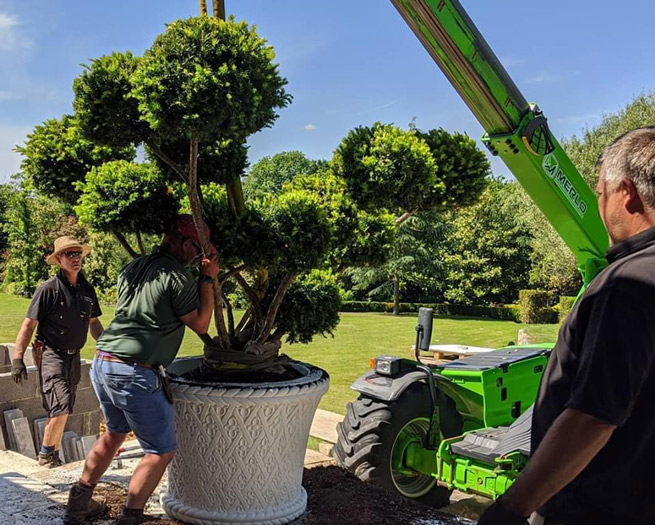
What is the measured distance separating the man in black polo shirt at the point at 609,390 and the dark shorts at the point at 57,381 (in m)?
4.35

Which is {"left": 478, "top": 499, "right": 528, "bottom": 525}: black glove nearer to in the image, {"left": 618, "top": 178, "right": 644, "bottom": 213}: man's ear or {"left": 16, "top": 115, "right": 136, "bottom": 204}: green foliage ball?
{"left": 618, "top": 178, "right": 644, "bottom": 213}: man's ear

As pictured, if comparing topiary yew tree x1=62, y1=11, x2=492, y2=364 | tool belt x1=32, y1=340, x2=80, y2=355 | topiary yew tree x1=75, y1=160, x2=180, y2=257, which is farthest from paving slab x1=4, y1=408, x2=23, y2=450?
topiary yew tree x1=75, y1=160, x2=180, y2=257

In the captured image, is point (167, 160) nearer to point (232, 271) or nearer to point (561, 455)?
point (232, 271)

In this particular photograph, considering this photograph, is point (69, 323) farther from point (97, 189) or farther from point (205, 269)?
point (205, 269)

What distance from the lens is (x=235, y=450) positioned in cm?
335

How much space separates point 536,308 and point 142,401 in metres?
23.1

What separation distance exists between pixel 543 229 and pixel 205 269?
828 inches

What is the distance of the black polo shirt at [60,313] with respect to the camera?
5.04m

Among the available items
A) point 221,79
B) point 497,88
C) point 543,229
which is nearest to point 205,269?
point 221,79

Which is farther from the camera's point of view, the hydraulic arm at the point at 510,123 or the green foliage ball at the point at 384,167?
the green foliage ball at the point at 384,167

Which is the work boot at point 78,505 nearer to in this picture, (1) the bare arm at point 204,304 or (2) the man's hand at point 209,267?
(1) the bare arm at point 204,304

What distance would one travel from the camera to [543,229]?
2239cm

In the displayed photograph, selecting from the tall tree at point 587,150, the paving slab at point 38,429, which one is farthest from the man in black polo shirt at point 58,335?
the tall tree at point 587,150

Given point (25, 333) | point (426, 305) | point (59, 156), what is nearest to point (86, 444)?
point (25, 333)
